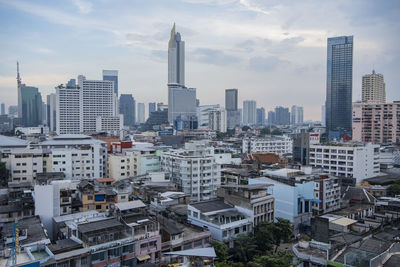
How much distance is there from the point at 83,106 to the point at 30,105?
66.5 m

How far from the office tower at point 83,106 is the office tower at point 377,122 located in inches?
2581

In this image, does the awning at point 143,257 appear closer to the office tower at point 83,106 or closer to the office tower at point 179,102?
the office tower at point 83,106

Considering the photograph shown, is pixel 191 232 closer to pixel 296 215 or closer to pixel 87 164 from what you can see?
pixel 296 215

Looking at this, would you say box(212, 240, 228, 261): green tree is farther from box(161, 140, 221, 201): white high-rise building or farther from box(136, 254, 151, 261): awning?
box(161, 140, 221, 201): white high-rise building

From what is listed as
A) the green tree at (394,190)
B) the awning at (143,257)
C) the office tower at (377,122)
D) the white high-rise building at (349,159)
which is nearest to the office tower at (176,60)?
the office tower at (377,122)

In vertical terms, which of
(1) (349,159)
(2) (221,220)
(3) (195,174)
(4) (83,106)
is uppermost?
(4) (83,106)

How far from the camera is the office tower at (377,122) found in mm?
71500

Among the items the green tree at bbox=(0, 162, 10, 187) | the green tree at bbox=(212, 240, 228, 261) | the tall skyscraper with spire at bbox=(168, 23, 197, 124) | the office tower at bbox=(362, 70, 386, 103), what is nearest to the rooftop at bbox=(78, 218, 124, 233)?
the green tree at bbox=(212, 240, 228, 261)

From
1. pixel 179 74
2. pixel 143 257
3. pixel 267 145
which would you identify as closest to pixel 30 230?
pixel 143 257

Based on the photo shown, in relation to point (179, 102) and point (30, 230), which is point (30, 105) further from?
point (30, 230)

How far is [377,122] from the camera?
240ft

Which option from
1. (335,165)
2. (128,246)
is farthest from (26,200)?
(335,165)

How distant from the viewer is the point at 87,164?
129 ft

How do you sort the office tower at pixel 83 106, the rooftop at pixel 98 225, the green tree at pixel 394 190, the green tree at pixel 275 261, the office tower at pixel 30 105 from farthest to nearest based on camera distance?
1. the office tower at pixel 30 105
2. the office tower at pixel 83 106
3. the green tree at pixel 394 190
4. the rooftop at pixel 98 225
5. the green tree at pixel 275 261
